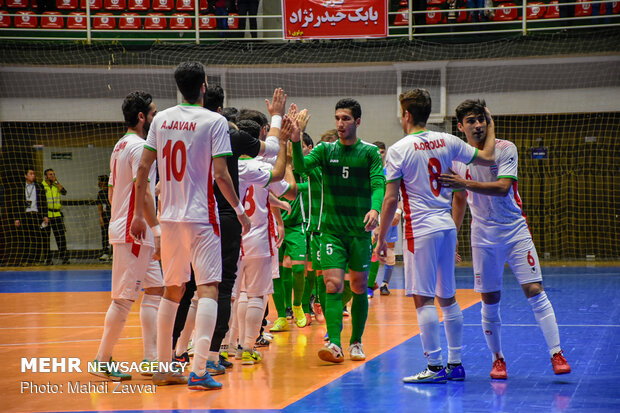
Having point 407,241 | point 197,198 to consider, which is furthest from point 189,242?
point 407,241

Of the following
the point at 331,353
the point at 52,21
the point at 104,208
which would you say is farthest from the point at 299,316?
the point at 52,21

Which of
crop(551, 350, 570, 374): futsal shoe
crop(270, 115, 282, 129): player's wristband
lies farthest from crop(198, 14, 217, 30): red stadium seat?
crop(551, 350, 570, 374): futsal shoe

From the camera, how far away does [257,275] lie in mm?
6352

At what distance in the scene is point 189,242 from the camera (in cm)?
484

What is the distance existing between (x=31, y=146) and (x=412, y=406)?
15692 millimetres

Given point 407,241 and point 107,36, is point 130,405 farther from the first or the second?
point 107,36

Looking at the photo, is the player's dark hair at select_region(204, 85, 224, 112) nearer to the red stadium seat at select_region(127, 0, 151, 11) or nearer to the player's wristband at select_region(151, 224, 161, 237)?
the player's wristband at select_region(151, 224, 161, 237)

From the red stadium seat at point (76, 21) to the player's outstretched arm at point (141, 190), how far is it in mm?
13942

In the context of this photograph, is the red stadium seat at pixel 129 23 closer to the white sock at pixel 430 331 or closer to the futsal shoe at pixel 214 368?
the futsal shoe at pixel 214 368

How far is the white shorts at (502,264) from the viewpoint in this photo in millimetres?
5457

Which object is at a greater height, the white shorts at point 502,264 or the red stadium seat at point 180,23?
the red stadium seat at point 180,23

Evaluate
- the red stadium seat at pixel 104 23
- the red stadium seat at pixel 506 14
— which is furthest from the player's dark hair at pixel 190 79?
the red stadium seat at pixel 104 23

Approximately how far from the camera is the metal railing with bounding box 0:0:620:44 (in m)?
16.4

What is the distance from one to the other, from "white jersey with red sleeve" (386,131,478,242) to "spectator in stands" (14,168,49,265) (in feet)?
43.5
